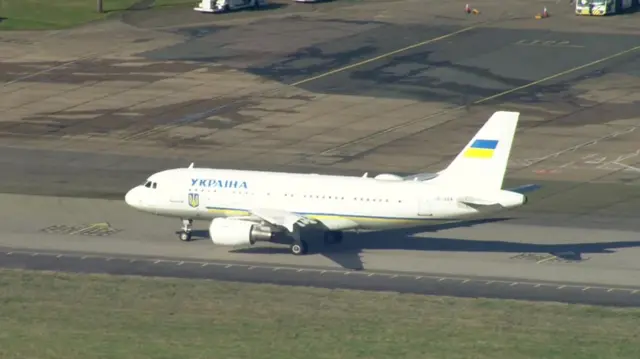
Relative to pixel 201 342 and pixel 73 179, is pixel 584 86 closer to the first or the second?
pixel 73 179

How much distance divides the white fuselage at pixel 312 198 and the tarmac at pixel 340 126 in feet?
6.71

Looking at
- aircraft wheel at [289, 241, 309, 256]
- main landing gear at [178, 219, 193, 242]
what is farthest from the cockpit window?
aircraft wheel at [289, 241, 309, 256]

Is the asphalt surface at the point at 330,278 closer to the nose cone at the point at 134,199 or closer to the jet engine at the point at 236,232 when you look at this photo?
the jet engine at the point at 236,232

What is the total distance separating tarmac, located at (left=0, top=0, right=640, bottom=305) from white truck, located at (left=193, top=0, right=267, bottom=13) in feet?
6.27

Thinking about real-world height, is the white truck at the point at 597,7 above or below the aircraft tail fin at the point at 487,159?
below

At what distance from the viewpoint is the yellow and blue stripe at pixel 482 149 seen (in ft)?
245

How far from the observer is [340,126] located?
111875 mm

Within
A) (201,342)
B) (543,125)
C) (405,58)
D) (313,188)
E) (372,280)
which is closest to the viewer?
(201,342)

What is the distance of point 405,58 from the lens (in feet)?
431

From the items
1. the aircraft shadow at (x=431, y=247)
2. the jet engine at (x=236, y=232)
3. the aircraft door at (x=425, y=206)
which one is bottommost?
the aircraft shadow at (x=431, y=247)

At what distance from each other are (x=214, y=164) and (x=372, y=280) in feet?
102

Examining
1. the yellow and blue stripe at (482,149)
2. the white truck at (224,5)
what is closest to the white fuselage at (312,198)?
the yellow and blue stripe at (482,149)

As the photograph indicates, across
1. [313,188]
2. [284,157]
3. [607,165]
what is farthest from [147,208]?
[607,165]

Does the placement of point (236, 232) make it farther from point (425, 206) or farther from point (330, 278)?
point (425, 206)
